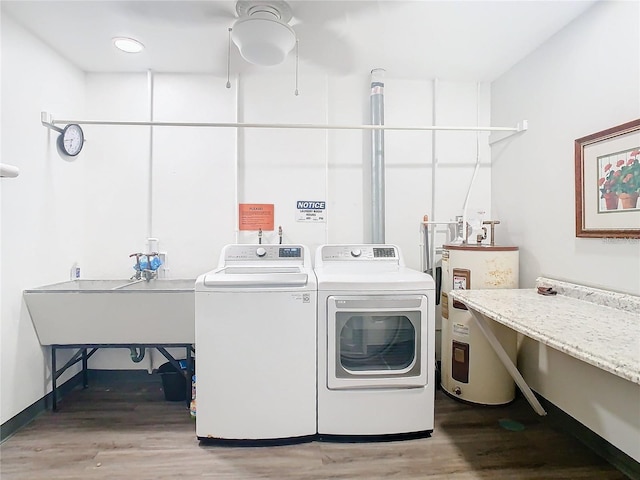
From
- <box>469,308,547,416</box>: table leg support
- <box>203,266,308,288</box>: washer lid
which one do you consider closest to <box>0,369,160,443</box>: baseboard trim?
<box>203,266,308,288</box>: washer lid

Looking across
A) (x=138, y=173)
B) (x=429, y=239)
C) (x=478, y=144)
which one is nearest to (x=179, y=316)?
(x=138, y=173)

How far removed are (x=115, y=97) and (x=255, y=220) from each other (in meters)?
1.55

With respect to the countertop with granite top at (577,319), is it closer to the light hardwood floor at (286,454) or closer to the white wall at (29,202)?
the light hardwood floor at (286,454)

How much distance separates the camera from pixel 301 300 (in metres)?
1.86

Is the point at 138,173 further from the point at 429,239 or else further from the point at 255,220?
the point at 429,239

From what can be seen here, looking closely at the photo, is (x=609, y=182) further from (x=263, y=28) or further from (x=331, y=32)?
(x=263, y=28)

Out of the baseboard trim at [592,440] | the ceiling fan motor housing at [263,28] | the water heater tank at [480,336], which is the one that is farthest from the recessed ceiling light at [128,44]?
the baseboard trim at [592,440]

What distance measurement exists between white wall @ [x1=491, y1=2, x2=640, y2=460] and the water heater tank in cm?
23

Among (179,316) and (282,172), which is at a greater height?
(282,172)

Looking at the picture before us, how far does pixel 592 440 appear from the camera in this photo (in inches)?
71.7

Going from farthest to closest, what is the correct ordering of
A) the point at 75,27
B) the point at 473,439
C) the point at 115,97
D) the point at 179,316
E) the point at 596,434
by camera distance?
1. the point at 115,97
2. the point at 179,316
3. the point at 75,27
4. the point at 473,439
5. the point at 596,434

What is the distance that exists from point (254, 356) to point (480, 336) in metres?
1.55

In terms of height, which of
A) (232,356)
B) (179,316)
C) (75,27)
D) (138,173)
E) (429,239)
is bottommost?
(232,356)

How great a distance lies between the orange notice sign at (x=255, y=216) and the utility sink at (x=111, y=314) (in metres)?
0.76
